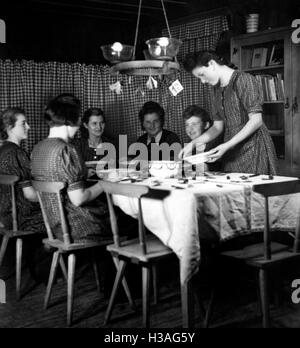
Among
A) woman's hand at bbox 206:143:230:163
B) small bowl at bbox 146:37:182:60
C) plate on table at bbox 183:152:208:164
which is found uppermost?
small bowl at bbox 146:37:182:60

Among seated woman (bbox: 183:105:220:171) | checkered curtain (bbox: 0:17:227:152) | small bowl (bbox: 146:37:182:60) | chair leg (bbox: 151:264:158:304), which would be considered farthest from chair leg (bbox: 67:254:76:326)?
checkered curtain (bbox: 0:17:227:152)

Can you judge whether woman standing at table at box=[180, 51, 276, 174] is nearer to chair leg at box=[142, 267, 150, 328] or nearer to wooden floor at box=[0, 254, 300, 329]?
wooden floor at box=[0, 254, 300, 329]

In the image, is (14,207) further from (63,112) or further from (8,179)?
(63,112)

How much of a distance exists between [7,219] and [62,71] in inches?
91.0

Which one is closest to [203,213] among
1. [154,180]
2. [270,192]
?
[270,192]

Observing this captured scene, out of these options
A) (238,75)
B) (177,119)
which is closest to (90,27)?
(177,119)

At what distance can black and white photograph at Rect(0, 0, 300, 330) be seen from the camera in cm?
262

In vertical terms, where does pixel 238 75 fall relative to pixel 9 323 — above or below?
above

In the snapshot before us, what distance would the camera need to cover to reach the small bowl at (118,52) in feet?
10.5

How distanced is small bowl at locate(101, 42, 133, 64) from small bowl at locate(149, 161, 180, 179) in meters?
0.71

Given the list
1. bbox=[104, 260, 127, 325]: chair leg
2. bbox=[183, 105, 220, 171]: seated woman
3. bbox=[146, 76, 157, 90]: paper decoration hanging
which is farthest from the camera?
bbox=[183, 105, 220, 171]: seated woman

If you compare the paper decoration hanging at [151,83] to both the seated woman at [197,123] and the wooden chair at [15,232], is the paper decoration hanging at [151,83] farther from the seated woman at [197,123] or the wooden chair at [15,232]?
the wooden chair at [15,232]

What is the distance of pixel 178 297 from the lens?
10.8 ft

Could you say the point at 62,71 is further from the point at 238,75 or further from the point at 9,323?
the point at 9,323
